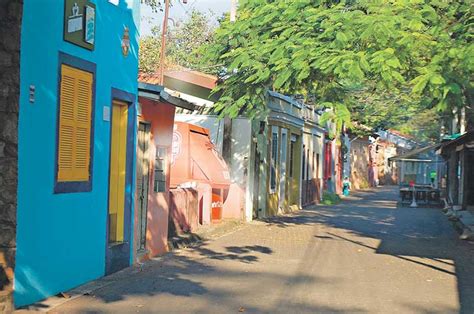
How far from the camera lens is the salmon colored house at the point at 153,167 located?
480 inches

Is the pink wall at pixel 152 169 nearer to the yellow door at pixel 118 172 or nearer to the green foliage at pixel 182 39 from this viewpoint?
the yellow door at pixel 118 172

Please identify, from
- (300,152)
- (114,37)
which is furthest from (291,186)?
(114,37)

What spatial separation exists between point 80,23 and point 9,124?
2110mm

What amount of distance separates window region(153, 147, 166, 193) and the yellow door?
1.73 metres

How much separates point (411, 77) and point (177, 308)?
20.5 feet

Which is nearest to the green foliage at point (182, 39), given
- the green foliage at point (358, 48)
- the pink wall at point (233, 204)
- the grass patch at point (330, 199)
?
the grass patch at point (330, 199)

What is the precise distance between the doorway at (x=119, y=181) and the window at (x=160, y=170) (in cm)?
169

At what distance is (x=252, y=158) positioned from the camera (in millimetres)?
21812

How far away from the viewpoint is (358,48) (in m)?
12.4

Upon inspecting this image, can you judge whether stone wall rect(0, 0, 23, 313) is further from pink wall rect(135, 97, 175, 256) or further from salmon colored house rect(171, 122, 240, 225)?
salmon colored house rect(171, 122, 240, 225)

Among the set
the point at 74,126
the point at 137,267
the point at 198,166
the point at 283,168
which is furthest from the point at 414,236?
the point at 74,126

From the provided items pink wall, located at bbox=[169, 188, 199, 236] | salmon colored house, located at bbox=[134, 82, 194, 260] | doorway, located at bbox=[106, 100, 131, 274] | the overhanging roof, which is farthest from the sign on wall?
pink wall, located at bbox=[169, 188, 199, 236]

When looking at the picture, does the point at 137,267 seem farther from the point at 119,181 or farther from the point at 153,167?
the point at 153,167

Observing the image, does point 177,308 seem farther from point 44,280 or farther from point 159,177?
point 159,177
